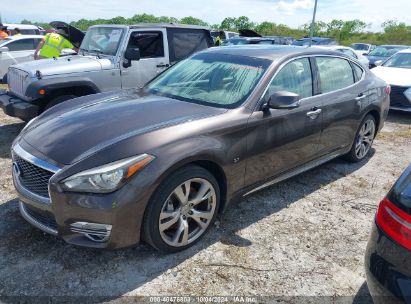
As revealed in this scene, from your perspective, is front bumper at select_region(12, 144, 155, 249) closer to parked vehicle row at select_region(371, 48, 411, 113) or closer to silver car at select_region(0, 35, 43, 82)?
parked vehicle row at select_region(371, 48, 411, 113)

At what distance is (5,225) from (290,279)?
101 inches

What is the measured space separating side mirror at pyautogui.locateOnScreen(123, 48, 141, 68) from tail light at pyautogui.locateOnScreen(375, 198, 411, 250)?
16.3 ft

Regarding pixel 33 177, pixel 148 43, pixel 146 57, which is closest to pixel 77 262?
pixel 33 177

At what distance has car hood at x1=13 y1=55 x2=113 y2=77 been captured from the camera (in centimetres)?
556

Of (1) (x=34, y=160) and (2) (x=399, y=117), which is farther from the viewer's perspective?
(2) (x=399, y=117)

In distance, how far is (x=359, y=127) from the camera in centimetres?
478

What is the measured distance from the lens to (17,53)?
36.2 ft

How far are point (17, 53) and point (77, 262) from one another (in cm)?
1022

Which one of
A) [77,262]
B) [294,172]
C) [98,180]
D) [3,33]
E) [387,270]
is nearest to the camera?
[387,270]

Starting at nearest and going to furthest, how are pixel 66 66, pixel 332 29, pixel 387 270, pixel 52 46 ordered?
pixel 387 270
pixel 66 66
pixel 52 46
pixel 332 29

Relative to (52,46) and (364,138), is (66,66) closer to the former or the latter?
(52,46)

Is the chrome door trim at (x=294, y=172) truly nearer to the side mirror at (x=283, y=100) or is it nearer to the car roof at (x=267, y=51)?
the side mirror at (x=283, y=100)

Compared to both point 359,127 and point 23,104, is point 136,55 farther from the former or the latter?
point 359,127

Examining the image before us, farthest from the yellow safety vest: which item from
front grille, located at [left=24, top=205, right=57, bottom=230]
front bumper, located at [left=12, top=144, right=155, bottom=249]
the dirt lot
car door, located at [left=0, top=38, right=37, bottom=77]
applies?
front bumper, located at [left=12, top=144, right=155, bottom=249]
